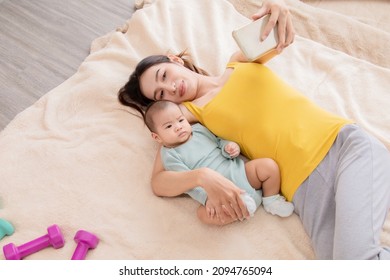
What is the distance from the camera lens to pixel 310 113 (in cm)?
130

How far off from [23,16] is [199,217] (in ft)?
4.91

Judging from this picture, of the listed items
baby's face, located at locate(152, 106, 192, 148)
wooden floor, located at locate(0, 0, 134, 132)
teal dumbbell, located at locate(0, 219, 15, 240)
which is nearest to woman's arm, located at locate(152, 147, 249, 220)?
baby's face, located at locate(152, 106, 192, 148)

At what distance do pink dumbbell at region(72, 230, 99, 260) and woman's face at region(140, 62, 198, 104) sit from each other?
494mm

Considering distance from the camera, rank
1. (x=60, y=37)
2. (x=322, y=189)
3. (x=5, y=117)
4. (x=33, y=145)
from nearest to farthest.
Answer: (x=322, y=189), (x=33, y=145), (x=5, y=117), (x=60, y=37)

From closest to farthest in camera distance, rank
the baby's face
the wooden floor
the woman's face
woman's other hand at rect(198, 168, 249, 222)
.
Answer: woman's other hand at rect(198, 168, 249, 222) → the baby's face → the woman's face → the wooden floor

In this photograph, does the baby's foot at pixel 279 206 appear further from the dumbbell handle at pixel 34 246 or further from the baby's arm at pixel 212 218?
the dumbbell handle at pixel 34 246

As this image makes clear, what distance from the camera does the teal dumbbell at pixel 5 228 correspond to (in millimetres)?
1311

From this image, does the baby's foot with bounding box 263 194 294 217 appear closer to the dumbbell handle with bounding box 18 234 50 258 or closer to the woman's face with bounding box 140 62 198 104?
the woman's face with bounding box 140 62 198 104

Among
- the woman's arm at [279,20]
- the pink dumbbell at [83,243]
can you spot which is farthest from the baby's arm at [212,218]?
the woman's arm at [279,20]

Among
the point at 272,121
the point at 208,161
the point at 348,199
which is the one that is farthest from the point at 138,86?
the point at 348,199

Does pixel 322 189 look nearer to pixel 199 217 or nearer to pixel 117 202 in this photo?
pixel 199 217

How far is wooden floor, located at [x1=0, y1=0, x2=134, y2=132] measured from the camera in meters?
1.83

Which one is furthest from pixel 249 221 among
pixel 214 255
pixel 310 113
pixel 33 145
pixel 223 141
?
pixel 33 145

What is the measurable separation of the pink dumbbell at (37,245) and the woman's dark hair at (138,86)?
0.51m
